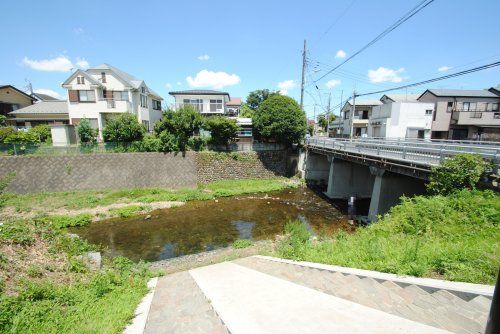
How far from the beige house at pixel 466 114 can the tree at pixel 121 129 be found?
124 ft

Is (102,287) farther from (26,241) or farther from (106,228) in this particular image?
(106,228)

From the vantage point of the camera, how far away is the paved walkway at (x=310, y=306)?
4164 mm

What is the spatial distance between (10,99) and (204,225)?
40357mm

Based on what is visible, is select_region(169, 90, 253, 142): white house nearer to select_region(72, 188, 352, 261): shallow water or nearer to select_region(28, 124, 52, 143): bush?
select_region(28, 124, 52, 143): bush

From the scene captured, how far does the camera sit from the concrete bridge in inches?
488

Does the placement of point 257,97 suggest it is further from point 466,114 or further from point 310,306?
point 310,306

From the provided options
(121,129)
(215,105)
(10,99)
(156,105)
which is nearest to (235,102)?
(215,105)

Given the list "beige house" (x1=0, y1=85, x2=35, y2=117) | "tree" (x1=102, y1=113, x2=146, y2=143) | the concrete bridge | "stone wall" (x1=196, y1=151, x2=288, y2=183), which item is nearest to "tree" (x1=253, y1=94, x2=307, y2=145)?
the concrete bridge

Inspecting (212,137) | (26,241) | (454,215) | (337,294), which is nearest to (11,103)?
(212,137)

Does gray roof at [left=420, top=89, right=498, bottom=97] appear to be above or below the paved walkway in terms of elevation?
above

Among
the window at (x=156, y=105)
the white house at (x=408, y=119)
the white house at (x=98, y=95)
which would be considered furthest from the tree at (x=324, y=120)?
the white house at (x=98, y=95)

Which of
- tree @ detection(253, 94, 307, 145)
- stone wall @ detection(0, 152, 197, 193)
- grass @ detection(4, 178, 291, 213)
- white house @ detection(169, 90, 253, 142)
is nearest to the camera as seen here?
grass @ detection(4, 178, 291, 213)

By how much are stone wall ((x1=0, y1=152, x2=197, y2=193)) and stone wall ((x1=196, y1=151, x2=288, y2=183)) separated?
1231 millimetres

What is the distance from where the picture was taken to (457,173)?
1062cm
